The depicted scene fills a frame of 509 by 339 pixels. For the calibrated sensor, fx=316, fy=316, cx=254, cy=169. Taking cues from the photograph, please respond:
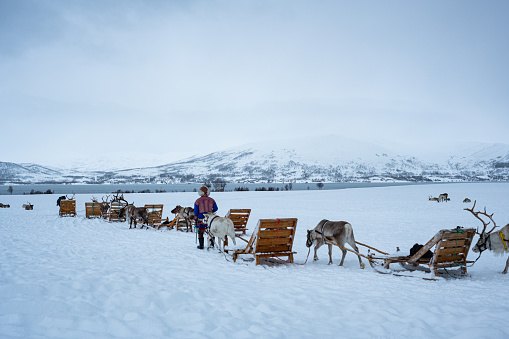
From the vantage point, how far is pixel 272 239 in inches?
320

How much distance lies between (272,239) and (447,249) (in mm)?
Result: 3933

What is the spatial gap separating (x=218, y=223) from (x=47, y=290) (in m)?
4.78

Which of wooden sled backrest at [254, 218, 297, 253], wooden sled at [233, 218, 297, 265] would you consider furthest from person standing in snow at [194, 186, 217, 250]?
wooden sled backrest at [254, 218, 297, 253]

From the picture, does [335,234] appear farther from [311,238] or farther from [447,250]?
[447,250]

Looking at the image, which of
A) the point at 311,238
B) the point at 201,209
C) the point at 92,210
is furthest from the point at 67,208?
the point at 311,238

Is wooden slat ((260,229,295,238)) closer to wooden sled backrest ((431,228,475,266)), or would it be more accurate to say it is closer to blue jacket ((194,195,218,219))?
blue jacket ((194,195,218,219))

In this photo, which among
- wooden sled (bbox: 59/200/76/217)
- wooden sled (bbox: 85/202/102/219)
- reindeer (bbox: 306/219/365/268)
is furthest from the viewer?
wooden sled (bbox: 59/200/76/217)

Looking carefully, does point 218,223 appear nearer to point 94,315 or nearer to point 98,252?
point 98,252

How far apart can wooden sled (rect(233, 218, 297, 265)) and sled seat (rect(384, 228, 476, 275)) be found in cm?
287

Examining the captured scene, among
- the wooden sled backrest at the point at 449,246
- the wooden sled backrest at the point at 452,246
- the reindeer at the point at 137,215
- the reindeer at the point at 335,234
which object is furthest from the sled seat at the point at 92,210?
the wooden sled backrest at the point at 452,246

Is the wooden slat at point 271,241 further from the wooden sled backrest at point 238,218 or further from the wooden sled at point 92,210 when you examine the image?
the wooden sled at point 92,210

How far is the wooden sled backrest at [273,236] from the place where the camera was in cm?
792

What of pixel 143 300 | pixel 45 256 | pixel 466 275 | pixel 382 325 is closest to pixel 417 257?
pixel 466 275

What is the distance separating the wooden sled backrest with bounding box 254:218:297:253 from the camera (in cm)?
792
